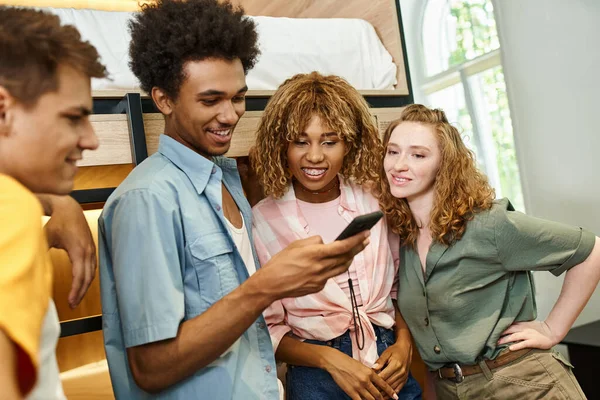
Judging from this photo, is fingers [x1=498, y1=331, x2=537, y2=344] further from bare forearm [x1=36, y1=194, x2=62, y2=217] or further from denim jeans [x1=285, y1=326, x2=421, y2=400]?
bare forearm [x1=36, y1=194, x2=62, y2=217]

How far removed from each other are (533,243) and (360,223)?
762 millimetres

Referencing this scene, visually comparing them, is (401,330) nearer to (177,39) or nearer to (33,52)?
(177,39)

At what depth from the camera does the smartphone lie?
3.16 feet

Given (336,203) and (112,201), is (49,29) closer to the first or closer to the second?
(112,201)

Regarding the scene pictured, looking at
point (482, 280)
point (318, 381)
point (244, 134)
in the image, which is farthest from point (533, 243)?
point (244, 134)

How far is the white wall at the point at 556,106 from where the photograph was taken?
2377 mm

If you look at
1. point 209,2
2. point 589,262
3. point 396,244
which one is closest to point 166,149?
point 209,2

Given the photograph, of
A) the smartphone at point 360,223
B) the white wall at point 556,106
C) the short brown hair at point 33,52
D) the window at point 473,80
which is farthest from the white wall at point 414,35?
the short brown hair at point 33,52

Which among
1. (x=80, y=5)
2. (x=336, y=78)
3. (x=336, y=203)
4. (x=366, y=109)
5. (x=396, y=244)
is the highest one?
(x=80, y=5)

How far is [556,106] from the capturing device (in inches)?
A: 96.0

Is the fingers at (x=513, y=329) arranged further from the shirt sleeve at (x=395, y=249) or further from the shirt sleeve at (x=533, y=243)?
the shirt sleeve at (x=395, y=249)

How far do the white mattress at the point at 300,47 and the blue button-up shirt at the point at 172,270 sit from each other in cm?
82

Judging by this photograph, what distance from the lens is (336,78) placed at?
1.64 meters

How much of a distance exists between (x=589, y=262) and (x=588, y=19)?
1274 mm
